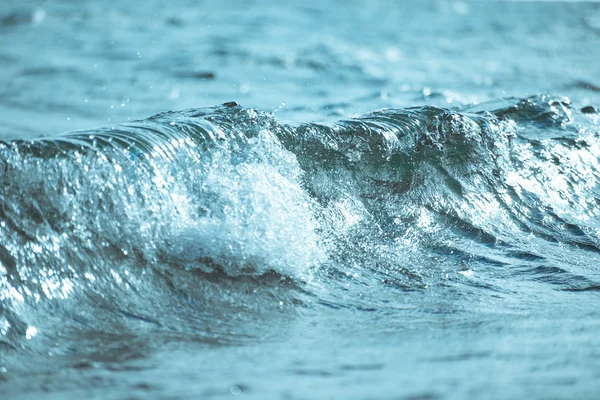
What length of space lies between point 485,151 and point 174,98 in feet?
11.9

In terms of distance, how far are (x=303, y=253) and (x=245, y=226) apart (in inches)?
12.7

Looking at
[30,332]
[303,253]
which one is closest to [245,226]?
[303,253]

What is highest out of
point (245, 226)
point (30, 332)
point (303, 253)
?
point (245, 226)

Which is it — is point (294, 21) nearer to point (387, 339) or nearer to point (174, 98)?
point (174, 98)

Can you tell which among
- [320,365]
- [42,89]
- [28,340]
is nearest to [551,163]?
[320,365]

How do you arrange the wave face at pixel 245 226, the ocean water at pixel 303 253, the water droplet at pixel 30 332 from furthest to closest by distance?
the wave face at pixel 245 226
the water droplet at pixel 30 332
the ocean water at pixel 303 253

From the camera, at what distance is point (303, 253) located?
387 centimetres

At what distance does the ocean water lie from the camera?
2686mm

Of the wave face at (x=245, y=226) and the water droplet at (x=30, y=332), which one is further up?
the wave face at (x=245, y=226)

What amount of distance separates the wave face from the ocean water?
0.01 meters

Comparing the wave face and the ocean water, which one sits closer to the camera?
the ocean water

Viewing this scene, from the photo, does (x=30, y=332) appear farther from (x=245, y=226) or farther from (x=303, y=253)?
(x=303, y=253)

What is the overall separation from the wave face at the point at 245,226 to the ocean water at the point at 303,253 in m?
0.01

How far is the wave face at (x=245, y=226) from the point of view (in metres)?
3.34
